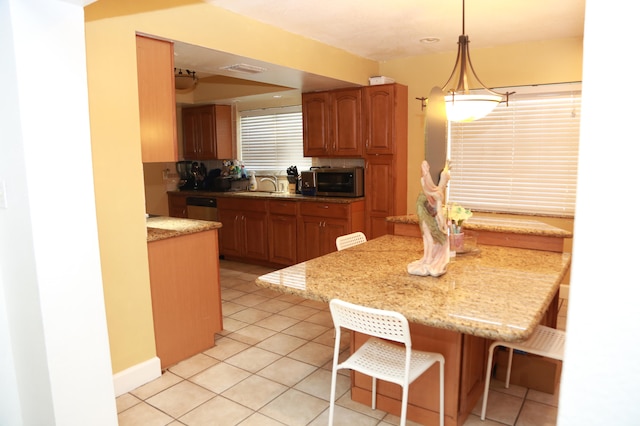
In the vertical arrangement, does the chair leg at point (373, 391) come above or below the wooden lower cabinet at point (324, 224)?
below

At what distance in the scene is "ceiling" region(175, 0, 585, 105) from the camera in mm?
3129

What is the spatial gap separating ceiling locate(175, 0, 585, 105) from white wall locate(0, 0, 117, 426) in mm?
1405

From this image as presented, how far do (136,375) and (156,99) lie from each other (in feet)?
5.93

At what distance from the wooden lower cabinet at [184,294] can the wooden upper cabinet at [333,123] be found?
230 centimetres

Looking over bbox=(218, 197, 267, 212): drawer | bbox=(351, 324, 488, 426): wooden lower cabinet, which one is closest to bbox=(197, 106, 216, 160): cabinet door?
bbox=(218, 197, 267, 212): drawer

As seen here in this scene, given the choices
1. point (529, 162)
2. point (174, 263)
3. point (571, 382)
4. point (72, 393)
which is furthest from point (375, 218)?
point (571, 382)

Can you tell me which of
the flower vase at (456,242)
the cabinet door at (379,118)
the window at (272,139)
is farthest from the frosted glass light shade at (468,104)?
the window at (272,139)

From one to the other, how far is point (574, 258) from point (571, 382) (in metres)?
0.27

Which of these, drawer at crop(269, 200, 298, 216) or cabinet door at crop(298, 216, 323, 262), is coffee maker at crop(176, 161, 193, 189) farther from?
cabinet door at crop(298, 216, 323, 262)

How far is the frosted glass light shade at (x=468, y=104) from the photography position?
95.4 inches

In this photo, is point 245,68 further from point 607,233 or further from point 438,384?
point 607,233

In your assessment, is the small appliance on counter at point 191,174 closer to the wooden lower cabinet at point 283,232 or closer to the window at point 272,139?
the window at point 272,139

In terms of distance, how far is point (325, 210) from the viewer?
5.03 m

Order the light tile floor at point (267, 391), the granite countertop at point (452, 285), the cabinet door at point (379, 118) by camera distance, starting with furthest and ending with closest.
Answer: the cabinet door at point (379, 118) < the light tile floor at point (267, 391) < the granite countertop at point (452, 285)
